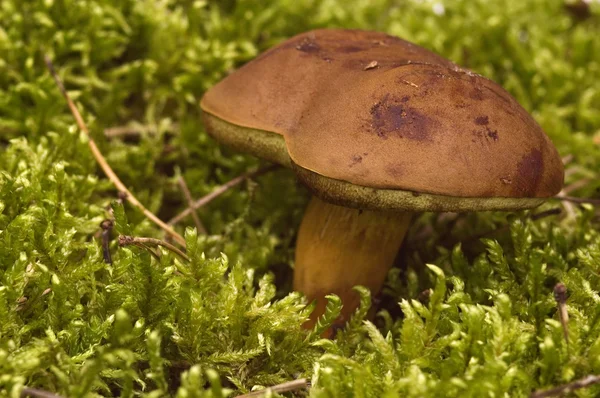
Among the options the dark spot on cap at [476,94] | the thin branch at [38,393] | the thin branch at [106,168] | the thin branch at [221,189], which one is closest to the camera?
the thin branch at [38,393]

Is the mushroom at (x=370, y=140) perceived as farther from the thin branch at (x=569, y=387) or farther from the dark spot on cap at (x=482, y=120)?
the thin branch at (x=569, y=387)

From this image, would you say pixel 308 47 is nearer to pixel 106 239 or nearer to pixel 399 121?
pixel 399 121

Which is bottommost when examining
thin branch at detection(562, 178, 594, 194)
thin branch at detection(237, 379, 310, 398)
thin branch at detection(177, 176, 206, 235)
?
thin branch at detection(177, 176, 206, 235)

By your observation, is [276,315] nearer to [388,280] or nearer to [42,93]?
[388,280]

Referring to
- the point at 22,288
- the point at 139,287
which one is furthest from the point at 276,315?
the point at 22,288

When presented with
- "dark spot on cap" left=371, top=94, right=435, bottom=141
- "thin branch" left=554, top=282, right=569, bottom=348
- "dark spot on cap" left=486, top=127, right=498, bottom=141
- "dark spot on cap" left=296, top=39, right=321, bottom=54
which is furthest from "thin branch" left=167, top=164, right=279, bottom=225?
"thin branch" left=554, top=282, right=569, bottom=348

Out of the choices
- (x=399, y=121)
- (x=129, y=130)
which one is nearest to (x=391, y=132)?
(x=399, y=121)

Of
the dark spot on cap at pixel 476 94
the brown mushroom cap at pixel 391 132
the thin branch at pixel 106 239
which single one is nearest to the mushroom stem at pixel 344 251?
the brown mushroom cap at pixel 391 132

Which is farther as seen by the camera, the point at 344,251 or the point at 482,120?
the point at 344,251

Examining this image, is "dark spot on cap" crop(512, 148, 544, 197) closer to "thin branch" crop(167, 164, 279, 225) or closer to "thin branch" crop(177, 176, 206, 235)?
"thin branch" crop(167, 164, 279, 225)
